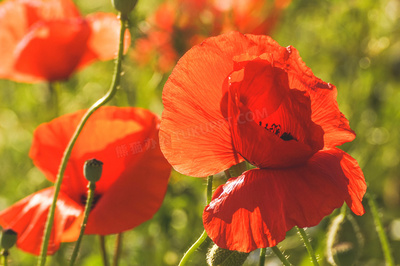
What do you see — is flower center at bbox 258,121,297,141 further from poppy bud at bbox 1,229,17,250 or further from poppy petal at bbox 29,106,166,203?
poppy bud at bbox 1,229,17,250

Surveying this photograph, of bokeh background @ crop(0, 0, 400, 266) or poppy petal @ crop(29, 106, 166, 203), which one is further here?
bokeh background @ crop(0, 0, 400, 266)

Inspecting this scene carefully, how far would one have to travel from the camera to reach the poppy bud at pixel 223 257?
0.70m

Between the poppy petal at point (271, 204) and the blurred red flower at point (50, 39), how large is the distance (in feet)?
2.00

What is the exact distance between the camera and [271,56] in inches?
25.4

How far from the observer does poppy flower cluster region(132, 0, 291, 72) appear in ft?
4.77

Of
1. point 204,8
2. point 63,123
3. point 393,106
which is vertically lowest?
point 393,106

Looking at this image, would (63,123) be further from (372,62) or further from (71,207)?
(372,62)

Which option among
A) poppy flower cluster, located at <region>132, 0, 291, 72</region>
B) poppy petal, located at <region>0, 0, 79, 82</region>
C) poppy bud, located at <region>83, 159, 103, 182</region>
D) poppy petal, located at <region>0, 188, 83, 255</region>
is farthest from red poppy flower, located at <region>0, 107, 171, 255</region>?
poppy flower cluster, located at <region>132, 0, 291, 72</region>

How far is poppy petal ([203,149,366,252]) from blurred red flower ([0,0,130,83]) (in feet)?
2.00

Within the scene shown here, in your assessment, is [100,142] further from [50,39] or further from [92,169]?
[50,39]

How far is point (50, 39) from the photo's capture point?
3.88ft

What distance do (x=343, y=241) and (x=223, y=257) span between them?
9.0 inches

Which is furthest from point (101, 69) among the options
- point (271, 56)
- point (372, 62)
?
point (271, 56)

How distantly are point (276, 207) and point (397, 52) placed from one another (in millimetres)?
1321
